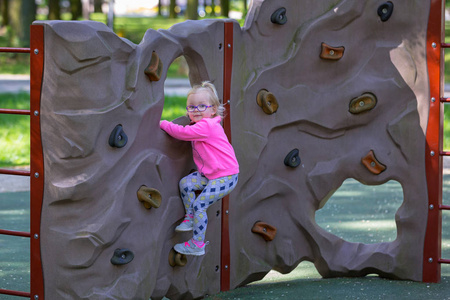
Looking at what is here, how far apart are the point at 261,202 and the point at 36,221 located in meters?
1.75

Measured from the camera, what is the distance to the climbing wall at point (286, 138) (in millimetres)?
4375

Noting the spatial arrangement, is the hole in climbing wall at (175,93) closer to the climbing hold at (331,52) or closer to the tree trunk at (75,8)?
the climbing hold at (331,52)

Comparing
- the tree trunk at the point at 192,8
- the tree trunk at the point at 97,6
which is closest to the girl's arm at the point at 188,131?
the tree trunk at the point at 192,8

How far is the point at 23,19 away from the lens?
76.4ft

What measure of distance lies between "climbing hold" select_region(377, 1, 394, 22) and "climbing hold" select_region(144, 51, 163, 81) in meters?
1.74

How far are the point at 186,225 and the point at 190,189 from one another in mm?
213

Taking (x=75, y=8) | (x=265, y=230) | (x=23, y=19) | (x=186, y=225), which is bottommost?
(x=265, y=230)

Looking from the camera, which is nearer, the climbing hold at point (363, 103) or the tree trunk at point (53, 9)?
the climbing hold at point (363, 103)

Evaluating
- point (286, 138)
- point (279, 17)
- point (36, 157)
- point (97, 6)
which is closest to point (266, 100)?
point (286, 138)

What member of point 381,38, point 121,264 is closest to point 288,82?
point 381,38

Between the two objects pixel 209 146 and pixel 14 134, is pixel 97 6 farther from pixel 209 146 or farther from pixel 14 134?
pixel 209 146

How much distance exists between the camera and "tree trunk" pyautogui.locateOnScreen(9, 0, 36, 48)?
75.7 ft

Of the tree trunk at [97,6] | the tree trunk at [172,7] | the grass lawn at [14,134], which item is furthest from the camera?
the tree trunk at [97,6]

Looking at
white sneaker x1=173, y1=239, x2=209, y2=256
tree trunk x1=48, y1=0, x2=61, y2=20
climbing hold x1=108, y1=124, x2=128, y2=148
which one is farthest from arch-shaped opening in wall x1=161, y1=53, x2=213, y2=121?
tree trunk x1=48, y1=0, x2=61, y2=20
